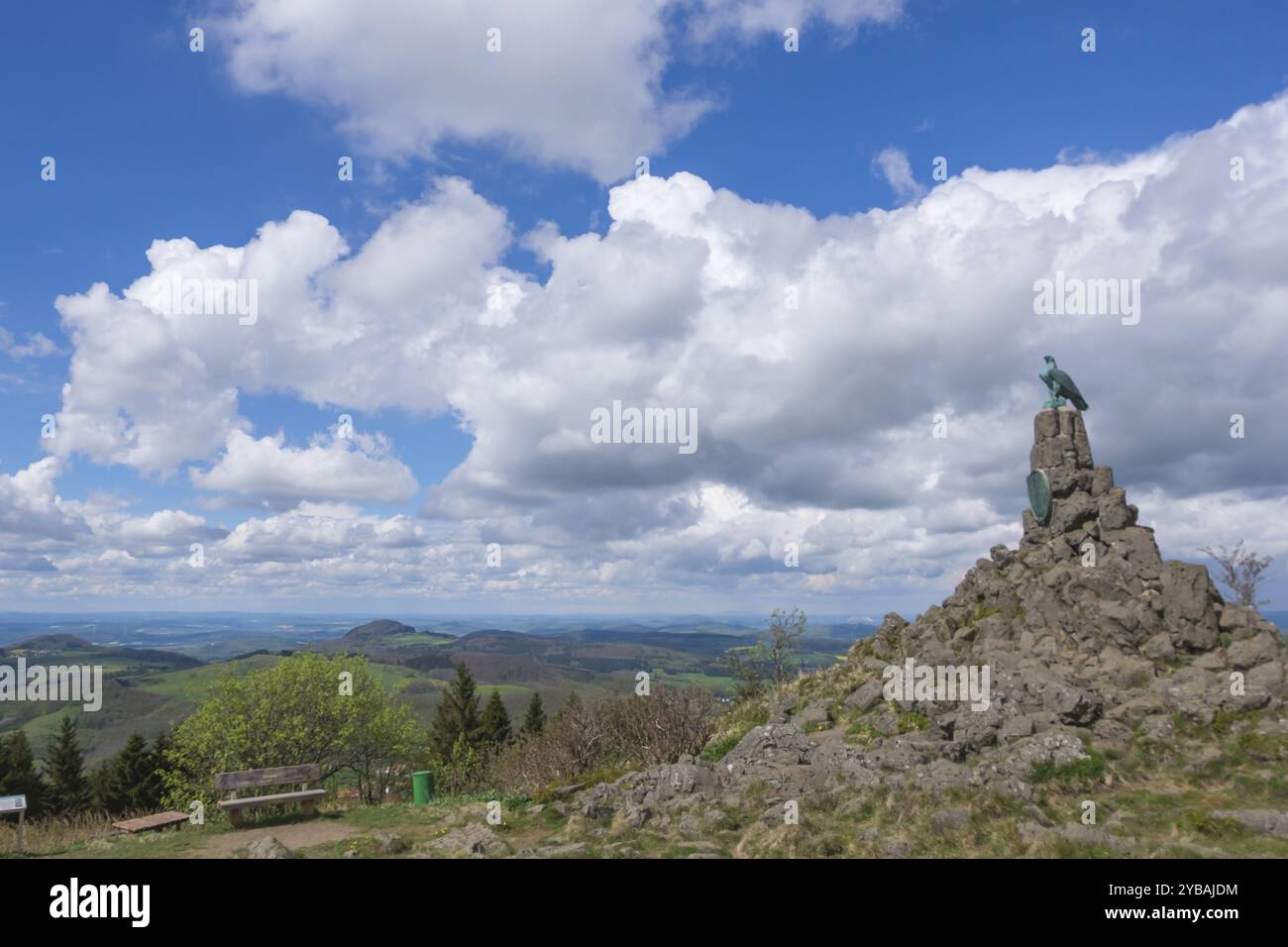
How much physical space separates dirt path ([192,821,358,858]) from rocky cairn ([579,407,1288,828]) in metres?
5.85

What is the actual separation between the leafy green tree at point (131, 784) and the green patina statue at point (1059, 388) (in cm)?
6024

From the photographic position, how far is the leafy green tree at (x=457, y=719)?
60688 millimetres

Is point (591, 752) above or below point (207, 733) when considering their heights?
above

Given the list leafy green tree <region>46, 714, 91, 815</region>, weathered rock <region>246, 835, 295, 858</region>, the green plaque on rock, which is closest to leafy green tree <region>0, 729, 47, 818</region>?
leafy green tree <region>46, 714, 91, 815</region>

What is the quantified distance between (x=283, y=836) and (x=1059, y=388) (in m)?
26.3

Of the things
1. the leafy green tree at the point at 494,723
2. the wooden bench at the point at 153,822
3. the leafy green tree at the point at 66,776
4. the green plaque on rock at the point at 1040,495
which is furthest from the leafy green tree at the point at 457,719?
the green plaque on rock at the point at 1040,495

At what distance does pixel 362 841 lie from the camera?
50.4 ft

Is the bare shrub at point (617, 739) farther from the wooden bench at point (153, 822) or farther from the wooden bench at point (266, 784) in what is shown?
the wooden bench at point (153, 822)

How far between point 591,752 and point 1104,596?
648 inches

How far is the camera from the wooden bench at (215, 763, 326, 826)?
61.5 feet

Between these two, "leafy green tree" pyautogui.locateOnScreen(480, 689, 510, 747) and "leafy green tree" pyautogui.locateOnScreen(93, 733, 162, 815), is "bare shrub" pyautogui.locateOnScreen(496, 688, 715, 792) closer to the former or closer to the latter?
"leafy green tree" pyautogui.locateOnScreen(480, 689, 510, 747)

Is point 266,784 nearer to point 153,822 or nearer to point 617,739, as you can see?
point 153,822
